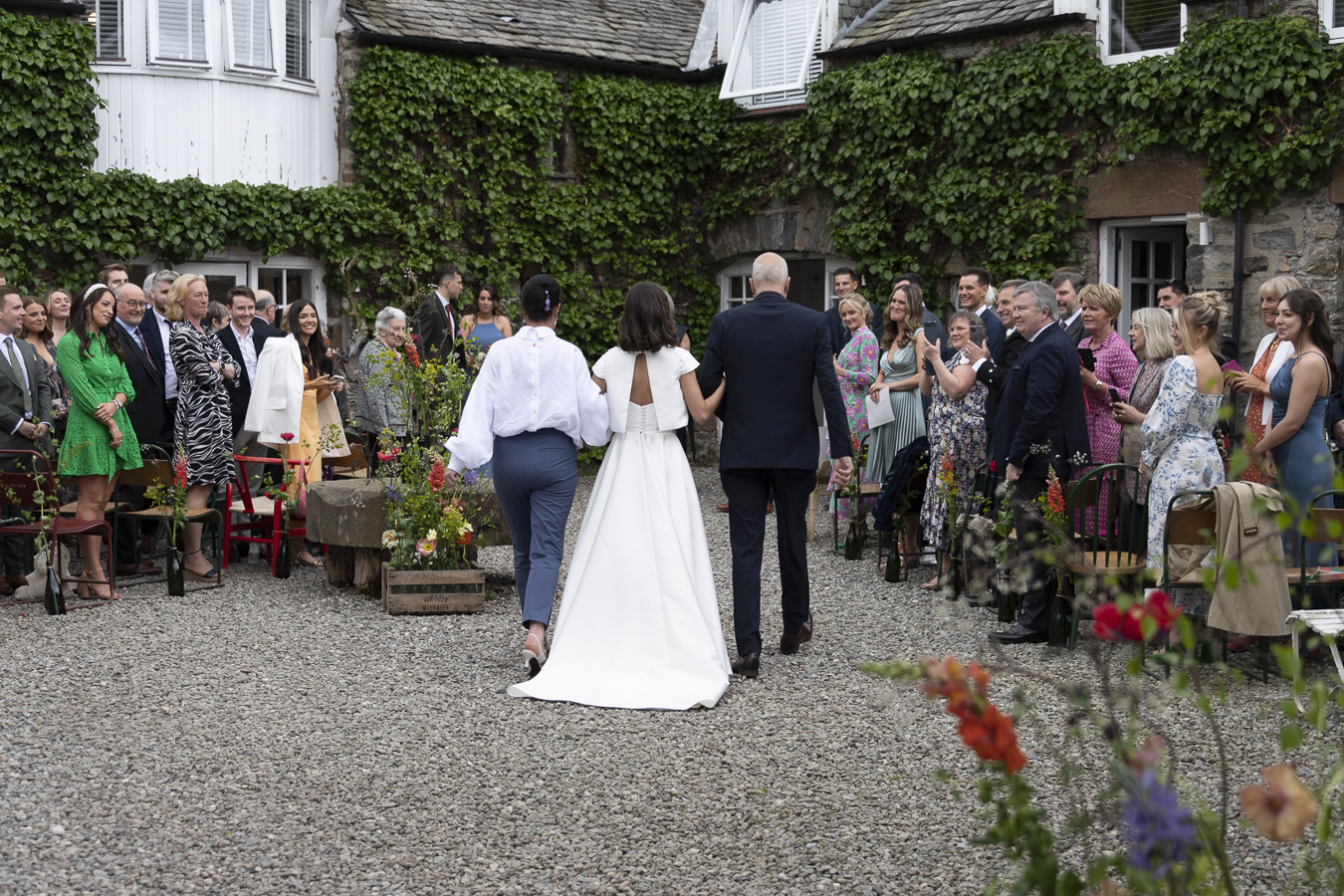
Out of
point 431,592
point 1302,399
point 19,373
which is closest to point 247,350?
point 19,373

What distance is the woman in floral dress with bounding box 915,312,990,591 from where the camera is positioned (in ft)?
26.6

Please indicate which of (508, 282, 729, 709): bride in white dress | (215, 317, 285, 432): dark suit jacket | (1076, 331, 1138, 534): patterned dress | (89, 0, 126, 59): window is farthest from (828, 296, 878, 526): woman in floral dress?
(89, 0, 126, 59): window

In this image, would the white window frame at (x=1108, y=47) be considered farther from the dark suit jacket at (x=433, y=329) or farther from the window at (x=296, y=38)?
the window at (x=296, y=38)

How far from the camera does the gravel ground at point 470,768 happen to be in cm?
396

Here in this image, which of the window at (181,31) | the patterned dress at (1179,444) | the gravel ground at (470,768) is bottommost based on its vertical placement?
the gravel ground at (470,768)

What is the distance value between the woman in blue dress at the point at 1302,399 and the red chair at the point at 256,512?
5.92m

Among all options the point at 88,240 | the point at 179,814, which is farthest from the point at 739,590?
the point at 88,240

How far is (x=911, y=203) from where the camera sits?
1335 centimetres

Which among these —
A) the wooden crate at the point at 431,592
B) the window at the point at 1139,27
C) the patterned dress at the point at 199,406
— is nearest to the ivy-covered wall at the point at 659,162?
the window at the point at 1139,27

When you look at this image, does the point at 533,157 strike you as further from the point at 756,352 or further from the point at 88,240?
the point at 756,352

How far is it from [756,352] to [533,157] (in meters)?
9.48

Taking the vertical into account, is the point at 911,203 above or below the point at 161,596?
above

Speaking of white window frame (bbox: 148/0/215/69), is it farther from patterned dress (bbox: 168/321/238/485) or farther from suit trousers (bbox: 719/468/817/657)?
suit trousers (bbox: 719/468/817/657)

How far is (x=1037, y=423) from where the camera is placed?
22.3 ft
